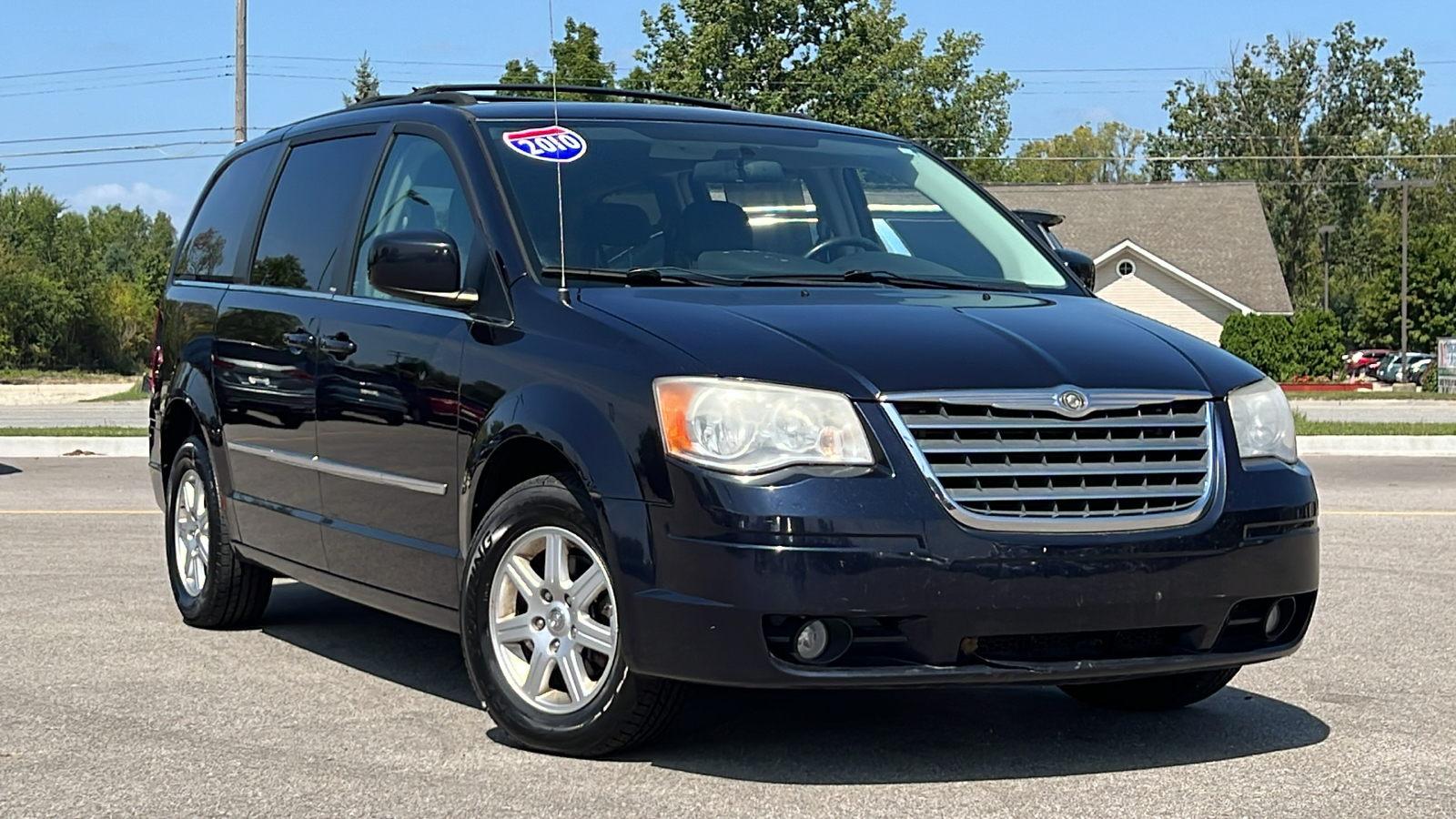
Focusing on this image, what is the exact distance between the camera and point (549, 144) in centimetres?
604

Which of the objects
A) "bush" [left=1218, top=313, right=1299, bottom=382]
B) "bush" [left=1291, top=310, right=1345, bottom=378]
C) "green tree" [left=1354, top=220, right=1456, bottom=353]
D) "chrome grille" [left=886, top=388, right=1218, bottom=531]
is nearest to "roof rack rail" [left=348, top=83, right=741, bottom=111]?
"chrome grille" [left=886, top=388, right=1218, bottom=531]

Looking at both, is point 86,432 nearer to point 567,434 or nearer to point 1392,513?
point 1392,513

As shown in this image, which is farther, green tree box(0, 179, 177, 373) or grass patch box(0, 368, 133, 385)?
green tree box(0, 179, 177, 373)

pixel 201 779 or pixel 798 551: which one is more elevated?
pixel 798 551

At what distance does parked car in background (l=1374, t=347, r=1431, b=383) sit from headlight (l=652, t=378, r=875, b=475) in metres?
56.6

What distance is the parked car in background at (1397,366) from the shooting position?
2322 inches

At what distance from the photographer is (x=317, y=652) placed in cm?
710

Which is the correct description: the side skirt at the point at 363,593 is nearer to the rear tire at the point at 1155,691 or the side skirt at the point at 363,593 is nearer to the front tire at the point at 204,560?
the front tire at the point at 204,560

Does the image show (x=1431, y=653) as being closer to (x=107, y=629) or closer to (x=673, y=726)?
(x=673, y=726)

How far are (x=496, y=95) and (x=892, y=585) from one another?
293 centimetres

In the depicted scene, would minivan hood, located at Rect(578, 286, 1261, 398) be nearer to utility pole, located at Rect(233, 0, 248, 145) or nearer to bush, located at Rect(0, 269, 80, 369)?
utility pole, located at Rect(233, 0, 248, 145)

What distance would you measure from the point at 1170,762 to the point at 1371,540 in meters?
6.35

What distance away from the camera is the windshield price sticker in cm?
598

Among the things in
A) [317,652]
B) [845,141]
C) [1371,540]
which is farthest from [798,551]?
[1371,540]
